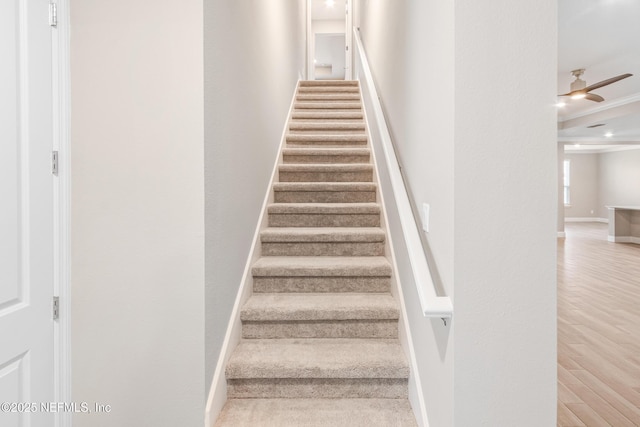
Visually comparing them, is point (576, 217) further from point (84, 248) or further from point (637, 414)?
point (84, 248)

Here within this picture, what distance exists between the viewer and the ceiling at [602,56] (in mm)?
2996

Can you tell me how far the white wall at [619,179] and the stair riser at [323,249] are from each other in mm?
13998

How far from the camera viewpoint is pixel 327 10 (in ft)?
24.7

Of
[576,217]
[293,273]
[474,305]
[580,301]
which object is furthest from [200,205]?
[576,217]

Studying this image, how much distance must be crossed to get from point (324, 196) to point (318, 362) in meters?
1.49

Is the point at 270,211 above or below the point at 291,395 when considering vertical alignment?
above

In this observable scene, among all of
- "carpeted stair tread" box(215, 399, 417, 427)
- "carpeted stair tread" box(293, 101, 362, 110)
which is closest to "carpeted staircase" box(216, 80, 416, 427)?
"carpeted stair tread" box(215, 399, 417, 427)

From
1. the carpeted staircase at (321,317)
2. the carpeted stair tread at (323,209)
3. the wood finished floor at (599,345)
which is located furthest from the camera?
the carpeted stair tread at (323,209)

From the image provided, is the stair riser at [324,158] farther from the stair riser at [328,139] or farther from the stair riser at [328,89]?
the stair riser at [328,89]

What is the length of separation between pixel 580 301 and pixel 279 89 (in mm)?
4149

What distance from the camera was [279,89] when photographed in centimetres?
336

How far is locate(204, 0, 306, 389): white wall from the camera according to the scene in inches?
57.9

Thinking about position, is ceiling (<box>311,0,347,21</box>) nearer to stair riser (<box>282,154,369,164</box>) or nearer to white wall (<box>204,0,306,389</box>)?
white wall (<box>204,0,306,389</box>)

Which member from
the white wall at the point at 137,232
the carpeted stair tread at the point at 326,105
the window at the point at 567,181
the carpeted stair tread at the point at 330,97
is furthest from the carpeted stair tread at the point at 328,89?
the window at the point at 567,181
